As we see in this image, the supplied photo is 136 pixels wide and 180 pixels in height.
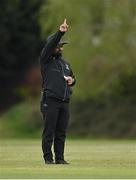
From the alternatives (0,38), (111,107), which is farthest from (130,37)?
(0,38)

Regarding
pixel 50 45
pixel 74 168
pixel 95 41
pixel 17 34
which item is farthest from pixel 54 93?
pixel 17 34

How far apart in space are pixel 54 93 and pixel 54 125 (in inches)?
21.8

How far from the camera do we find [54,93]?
55.4ft

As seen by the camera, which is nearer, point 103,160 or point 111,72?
point 103,160

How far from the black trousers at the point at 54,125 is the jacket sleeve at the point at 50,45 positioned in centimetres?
73

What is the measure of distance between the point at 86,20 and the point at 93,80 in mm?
2922

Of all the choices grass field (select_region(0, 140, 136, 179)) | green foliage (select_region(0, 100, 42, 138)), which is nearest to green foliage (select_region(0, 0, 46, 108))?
green foliage (select_region(0, 100, 42, 138))

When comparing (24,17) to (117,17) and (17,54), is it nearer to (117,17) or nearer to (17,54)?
(17,54)

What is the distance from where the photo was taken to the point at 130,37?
1875 inches

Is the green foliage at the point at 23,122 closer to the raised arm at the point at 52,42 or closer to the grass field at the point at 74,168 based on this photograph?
the grass field at the point at 74,168

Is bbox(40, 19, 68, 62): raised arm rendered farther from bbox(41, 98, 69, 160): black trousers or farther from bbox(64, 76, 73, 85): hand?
bbox(41, 98, 69, 160): black trousers

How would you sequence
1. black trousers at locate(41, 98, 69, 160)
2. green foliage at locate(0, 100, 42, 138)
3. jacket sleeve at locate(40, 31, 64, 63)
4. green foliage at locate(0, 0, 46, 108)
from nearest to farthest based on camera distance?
jacket sleeve at locate(40, 31, 64, 63) → black trousers at locate(41, 98, 69, 160) → green foliage at locate(0, 100, 42, 138) → green foliage at locate(0, 0, 46, 108)

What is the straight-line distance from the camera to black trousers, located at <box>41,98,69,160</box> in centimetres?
1692

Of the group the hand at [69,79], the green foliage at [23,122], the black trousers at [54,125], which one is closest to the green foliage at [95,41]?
the green foliage at [23,122]
